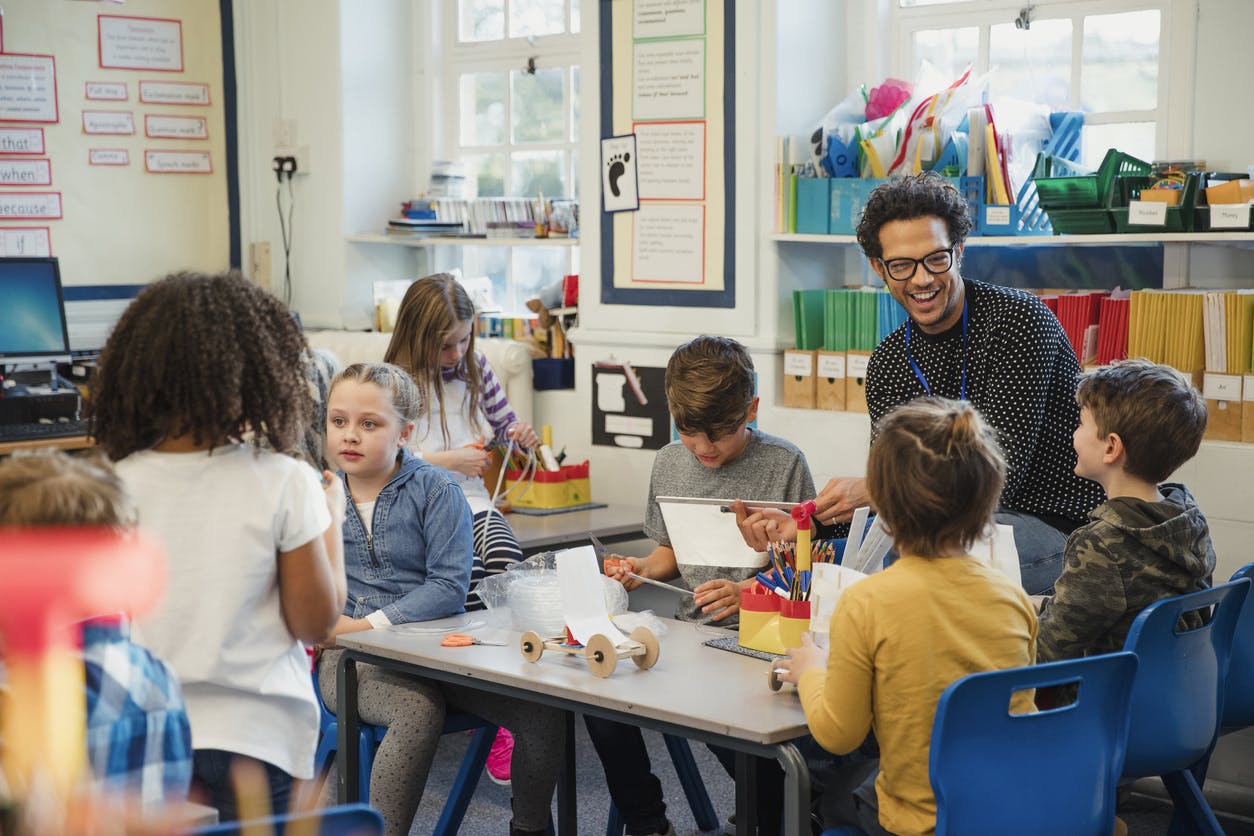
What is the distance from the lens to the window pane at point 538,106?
16.8ft

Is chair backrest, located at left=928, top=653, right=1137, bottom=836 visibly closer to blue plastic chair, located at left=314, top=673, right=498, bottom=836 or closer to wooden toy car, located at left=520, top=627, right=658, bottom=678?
wooden toy car, located at left=520, top=627, right=658, bottom=678

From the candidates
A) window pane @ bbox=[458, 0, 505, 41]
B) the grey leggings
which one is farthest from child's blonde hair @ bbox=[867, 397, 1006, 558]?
window pane @ bbox=[458, 0, 505, 41]

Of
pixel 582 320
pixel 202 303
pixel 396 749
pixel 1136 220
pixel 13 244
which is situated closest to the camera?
pixel 202 303

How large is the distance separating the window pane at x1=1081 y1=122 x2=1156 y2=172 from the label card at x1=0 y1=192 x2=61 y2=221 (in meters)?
3.62

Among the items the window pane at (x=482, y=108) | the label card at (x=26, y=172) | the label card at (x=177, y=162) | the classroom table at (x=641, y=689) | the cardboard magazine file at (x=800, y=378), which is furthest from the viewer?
the label card at (x=177, y=162)

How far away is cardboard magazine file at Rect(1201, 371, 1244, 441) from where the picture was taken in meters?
3.35

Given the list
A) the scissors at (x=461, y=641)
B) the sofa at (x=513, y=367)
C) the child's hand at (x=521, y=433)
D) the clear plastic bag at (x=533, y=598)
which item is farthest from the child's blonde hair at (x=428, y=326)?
the scissors at (x=461, y=641)

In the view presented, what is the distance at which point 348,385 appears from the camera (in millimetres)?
2891

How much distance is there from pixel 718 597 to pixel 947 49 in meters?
2.22

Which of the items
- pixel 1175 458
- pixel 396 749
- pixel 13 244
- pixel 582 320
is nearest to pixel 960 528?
pixel 1175 458

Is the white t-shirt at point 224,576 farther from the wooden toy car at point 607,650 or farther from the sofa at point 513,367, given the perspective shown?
the sofa at point 513,367

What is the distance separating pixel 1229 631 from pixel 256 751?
1610 mm

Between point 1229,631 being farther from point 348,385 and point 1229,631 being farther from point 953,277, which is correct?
point 348,385

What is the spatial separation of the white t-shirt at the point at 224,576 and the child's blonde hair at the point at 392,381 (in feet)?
3.38
